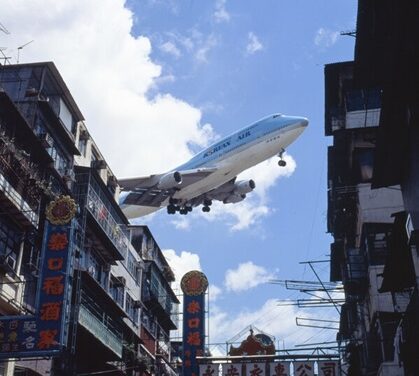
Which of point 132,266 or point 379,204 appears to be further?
point 132,266

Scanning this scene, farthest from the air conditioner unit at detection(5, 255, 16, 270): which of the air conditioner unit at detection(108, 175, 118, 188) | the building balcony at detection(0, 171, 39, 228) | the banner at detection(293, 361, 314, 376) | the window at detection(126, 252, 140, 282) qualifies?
the window at detection(126, 252, 140, 282)

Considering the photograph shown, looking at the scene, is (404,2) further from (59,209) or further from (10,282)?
(10,282)

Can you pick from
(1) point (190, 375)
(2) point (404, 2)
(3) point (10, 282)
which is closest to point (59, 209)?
(3) point (10, 282)

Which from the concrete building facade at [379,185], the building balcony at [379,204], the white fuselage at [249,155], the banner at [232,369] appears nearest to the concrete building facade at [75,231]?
the banner at [232,369]

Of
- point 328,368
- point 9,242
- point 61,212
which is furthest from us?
point 328,368

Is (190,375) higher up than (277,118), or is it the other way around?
(277,118)

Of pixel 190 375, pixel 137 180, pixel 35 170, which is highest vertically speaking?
pixel 137 180

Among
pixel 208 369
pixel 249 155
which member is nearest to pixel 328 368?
pixel 208 369

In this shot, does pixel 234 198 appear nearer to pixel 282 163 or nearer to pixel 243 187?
pixel 243 187

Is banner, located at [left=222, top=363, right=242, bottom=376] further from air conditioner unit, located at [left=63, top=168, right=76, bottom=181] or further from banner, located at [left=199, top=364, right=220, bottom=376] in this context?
air conditioner unit, located at [left=63, top=168, right=76, bottom=181]
